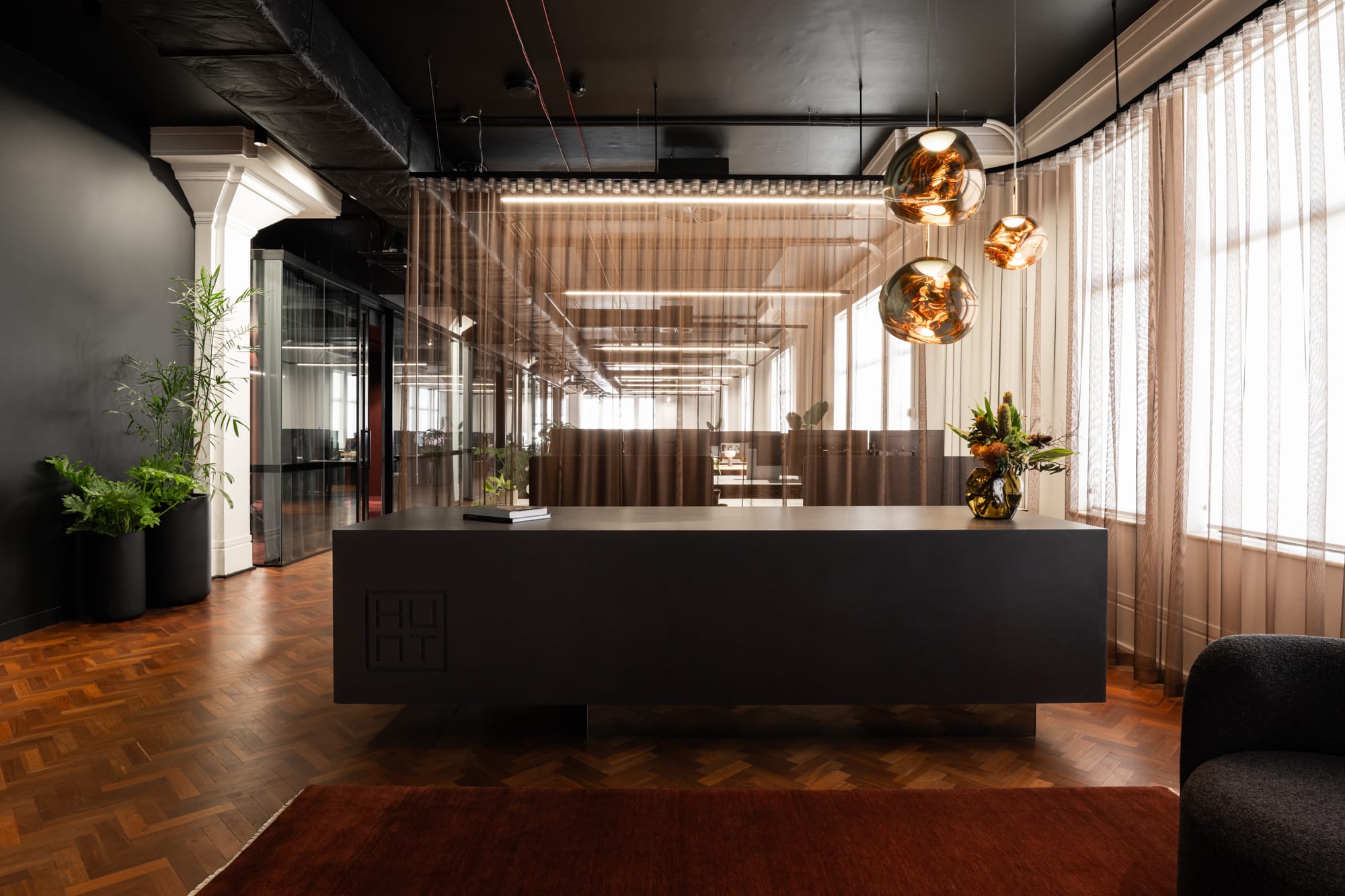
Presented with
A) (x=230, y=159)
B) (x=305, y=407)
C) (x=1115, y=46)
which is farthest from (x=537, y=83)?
(x=305, y=407)

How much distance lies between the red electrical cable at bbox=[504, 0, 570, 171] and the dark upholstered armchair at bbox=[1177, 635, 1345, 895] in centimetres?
422

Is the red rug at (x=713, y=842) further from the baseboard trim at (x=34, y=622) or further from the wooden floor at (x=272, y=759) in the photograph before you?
the baseboard trim at (x=34, y=622)

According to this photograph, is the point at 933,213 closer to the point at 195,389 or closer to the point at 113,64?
the point at 113,64

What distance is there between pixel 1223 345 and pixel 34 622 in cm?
657

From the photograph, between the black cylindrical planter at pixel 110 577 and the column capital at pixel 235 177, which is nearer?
the black cylindrical planter at pixel 110 577

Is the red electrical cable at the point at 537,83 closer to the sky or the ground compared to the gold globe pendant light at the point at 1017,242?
closer to the sky

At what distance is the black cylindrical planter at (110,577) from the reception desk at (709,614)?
115 inches

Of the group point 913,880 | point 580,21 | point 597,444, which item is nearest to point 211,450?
point 597,444

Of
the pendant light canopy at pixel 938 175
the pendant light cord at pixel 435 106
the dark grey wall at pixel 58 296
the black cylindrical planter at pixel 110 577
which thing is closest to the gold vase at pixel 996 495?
the pendant light canopy at pixel 938 175

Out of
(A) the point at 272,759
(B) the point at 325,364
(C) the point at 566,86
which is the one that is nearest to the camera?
(A) the point at 272,759

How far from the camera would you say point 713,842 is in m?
2.09

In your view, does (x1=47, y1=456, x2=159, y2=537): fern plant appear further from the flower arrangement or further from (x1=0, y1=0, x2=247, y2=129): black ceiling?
the flower arrangement

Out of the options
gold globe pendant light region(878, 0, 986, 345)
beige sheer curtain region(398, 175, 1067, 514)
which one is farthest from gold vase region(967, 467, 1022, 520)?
beige sheer curtain region(398, 175, 1067, 514)

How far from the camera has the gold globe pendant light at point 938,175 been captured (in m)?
2.21
